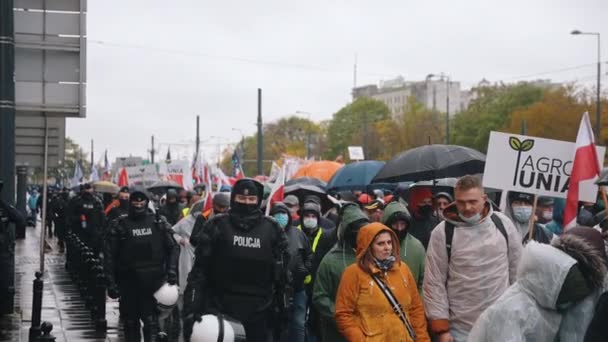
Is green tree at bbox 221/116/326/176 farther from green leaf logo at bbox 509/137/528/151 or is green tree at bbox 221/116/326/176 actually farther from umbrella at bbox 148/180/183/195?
green leaf logo at bbox 509/137/528/151

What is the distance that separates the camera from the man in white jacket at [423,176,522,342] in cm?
792

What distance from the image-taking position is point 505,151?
413 inches

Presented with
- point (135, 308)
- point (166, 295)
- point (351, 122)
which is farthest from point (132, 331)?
point (351, 122)

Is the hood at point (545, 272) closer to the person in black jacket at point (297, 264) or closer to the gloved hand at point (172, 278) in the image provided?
the person in black jacket at point (297, 264)

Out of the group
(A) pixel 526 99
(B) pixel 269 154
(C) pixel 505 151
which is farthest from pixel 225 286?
(B) pixel 269 154

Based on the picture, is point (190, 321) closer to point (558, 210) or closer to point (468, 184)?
point (468, 184)

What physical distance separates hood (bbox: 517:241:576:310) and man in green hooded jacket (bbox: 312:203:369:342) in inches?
105

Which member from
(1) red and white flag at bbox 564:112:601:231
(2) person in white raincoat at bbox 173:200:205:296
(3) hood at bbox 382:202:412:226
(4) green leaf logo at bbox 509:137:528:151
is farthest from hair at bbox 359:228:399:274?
(2) person in white raincoat at bbox 173:200:205:296

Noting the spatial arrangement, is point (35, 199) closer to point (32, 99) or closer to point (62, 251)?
point (62, 251)

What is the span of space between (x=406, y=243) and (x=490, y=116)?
86.0 metres

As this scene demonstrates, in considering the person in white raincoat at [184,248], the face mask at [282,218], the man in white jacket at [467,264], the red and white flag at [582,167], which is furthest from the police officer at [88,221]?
the man in white jacket at [467,264]

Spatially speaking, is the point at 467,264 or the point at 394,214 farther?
the point at 394,214

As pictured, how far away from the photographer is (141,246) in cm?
1232

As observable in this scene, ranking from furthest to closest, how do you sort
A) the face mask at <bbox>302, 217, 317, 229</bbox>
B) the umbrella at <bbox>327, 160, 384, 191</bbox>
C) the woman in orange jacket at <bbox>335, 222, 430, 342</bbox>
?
the umbrella at <bbox>327, 160, 384, 191</bbox> < the face mask at <bbox>302, 217, 317, 229</bbox> < the woman in orange jacket at <bbox>335, 222, 430, 342</bbox>
